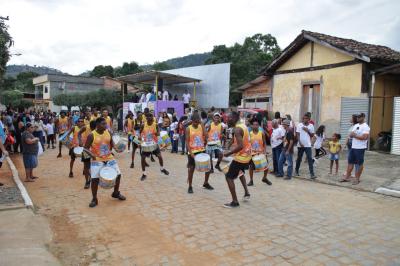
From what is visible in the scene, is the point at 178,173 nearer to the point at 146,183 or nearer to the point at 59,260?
the point at 146,183

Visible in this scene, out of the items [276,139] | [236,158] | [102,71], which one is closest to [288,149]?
[276,139]

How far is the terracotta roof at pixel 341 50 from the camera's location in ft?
41.8

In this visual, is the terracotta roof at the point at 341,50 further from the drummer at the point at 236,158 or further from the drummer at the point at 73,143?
the drummer at the point at 73,143

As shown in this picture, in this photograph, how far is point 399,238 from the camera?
4.94 meters

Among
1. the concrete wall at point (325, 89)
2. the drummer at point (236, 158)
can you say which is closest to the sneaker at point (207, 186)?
the drummer at point (236, 158)

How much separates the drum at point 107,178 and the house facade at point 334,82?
9.97 m

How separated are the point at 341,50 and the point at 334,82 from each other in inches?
54.2

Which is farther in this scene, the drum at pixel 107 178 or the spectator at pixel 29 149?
the spectator at pixel 29 149

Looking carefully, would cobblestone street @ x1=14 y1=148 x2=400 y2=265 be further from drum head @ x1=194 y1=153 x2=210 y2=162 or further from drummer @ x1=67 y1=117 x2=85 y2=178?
drummer @ x1=67 y1=117 x2=85 y2=178

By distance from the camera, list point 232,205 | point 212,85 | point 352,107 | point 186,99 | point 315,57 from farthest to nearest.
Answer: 1. point 186,99
2. point 212,85
3. point 315,57
4. point 352,107
5. point 232,205

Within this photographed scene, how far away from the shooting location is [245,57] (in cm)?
3722

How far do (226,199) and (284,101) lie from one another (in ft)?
35.0

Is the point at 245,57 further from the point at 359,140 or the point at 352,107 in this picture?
the point at 359,140

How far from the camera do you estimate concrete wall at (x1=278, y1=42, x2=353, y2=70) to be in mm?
13923
